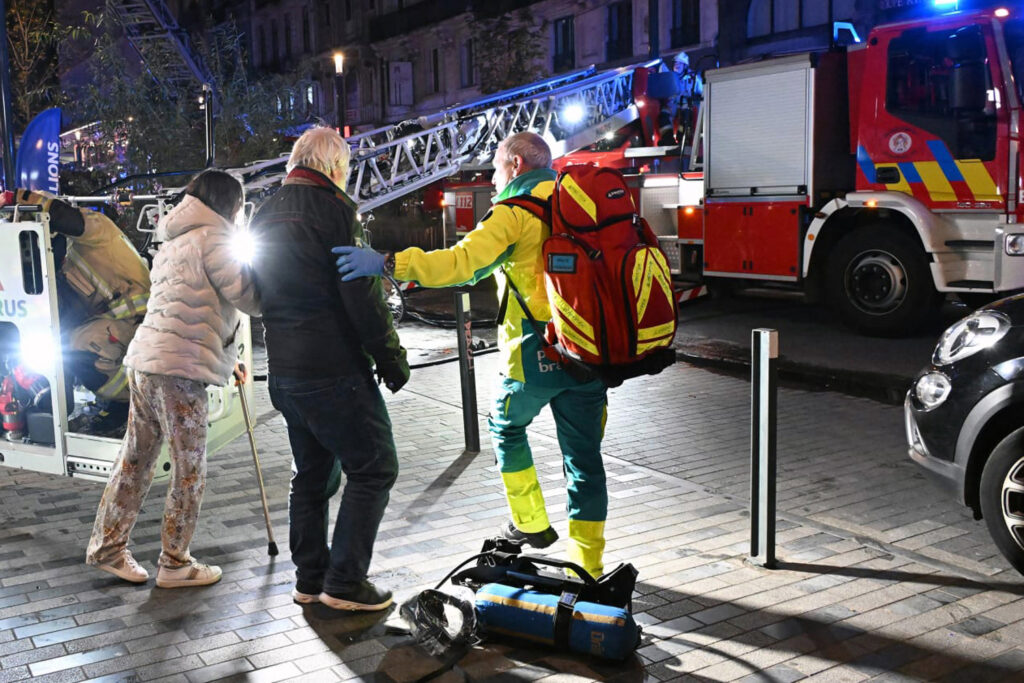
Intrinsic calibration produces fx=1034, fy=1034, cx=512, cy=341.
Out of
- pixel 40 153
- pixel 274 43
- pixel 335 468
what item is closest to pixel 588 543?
pixel 335 468

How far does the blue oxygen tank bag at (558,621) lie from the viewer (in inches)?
144

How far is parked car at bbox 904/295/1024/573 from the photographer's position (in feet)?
14.2

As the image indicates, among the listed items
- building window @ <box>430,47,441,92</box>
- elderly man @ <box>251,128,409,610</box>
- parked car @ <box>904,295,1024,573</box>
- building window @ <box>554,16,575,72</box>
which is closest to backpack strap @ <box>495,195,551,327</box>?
elderly man @ <box>251,128,409,610</box>

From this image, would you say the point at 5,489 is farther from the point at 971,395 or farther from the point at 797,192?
the point at 797,192

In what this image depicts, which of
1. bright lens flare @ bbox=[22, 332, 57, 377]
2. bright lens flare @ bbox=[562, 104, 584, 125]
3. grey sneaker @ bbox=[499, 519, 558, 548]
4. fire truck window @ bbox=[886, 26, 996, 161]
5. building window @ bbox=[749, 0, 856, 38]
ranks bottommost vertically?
grey sneaker @ bbox=[499, 519, 558, 548]

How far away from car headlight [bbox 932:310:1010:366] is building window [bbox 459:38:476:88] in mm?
36767

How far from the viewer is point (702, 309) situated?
44.6 ft

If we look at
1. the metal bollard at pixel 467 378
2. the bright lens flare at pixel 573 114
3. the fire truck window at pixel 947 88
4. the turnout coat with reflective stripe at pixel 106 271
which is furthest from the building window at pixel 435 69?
the turnout coat with reflective stripe at pixel 106 271

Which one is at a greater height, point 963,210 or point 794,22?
point 794,22

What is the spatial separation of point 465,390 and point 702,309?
736 centimetres

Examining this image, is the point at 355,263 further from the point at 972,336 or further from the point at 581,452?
the point at 972,336

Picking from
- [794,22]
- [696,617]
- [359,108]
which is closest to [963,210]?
[696,617]

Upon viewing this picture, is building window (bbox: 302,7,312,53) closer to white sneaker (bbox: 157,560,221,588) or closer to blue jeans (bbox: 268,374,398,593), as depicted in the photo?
white sneaker (bbox: 157,560,221,588)

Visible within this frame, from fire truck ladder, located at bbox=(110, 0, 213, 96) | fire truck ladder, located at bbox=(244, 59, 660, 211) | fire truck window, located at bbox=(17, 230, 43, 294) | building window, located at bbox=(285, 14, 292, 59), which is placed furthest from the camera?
building window, located at bbox=(285, 14, 292, 59)
